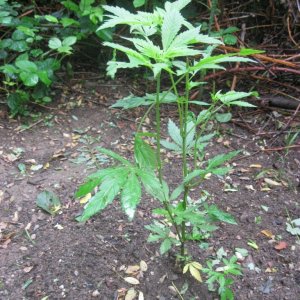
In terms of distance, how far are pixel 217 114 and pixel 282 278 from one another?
1.20m

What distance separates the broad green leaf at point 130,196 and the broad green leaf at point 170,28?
35 cm

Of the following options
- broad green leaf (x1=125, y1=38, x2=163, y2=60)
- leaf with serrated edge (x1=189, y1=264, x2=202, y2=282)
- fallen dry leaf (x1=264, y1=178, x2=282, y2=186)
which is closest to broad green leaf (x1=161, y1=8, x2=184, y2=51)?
broad green leaf (x1=125, y1=38, x2=163, y2=60)

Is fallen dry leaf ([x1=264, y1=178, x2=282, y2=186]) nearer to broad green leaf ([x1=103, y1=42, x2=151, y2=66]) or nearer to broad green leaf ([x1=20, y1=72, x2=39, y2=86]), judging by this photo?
broad green leaf ([x1=103, y1=42, x2=151, y2=66])

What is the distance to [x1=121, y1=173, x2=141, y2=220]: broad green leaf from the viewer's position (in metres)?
1.00

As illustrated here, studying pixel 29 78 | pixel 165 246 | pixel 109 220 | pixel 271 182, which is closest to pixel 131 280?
pixel 165 246

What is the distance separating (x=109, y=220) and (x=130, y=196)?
2.70 ft

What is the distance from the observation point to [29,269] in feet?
5.27

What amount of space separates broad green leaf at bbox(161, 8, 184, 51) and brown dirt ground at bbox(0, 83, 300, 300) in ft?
3.12

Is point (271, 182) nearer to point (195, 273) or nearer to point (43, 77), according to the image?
point (195, 273)

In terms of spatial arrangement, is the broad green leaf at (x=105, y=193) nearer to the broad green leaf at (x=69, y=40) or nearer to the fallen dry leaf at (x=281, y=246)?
the fallen dry leaf at (x=281, y=246)

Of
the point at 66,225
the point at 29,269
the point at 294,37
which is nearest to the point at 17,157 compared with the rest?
the point at 66,225

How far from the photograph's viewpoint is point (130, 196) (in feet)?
3.34

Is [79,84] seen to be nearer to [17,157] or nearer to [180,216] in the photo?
[17,157]

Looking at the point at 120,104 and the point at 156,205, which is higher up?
the point at 120,104
